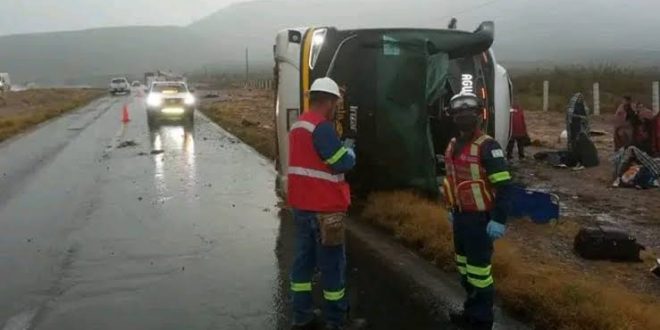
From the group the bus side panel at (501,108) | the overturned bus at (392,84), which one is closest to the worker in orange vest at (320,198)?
the overturned bus at (392,84)

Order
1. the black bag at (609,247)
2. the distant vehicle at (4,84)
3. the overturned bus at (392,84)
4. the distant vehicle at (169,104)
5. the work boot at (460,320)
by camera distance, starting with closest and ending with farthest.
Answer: the work boot at (460,320) → the black bag at (609,247) → the overturned bus at (392,84) → the distant vehicle at (169,104) → the distant vehicle at (4,84)

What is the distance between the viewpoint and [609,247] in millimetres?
6883

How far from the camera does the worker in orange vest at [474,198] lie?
488 centimetres

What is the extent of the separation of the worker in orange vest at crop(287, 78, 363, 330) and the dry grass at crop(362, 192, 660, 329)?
4.80ft

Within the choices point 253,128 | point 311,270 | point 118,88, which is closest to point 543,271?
point 311,270

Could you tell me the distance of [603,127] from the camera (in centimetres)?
2239

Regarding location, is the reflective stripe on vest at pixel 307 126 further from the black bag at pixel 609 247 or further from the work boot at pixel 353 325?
the black bag at pixel 609 247

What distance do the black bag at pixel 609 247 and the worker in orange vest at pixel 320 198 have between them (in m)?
3.14

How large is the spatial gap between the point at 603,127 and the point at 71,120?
71.5 ft

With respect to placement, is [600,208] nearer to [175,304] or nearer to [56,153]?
[175,304]

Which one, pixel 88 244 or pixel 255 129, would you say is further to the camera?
pixel 255 129

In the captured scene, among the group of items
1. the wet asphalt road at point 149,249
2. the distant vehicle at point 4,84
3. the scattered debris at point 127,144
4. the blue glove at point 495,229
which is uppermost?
the distant vehicle at point 4,84

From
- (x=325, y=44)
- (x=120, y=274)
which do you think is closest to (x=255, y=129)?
(x=325, y=44)

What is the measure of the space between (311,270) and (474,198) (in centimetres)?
135
